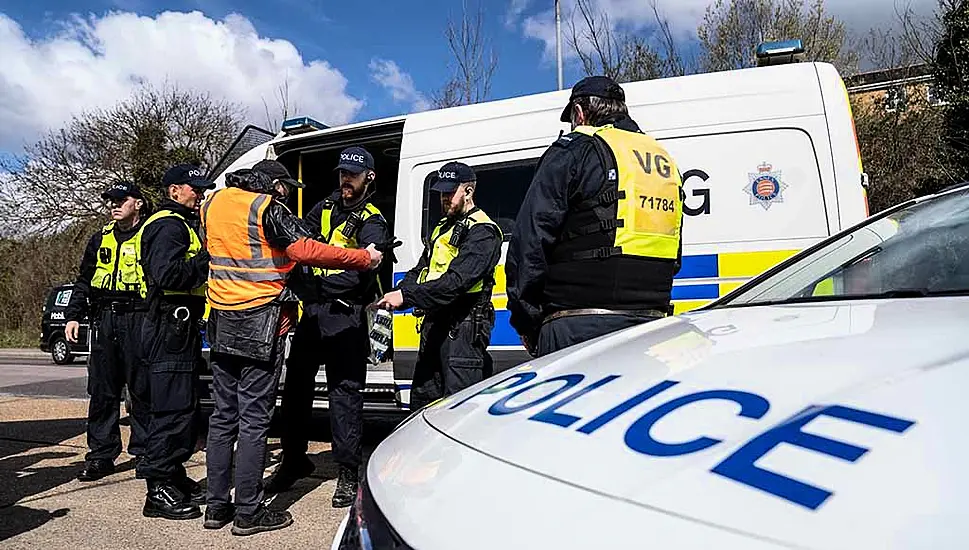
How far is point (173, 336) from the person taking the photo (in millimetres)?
3904

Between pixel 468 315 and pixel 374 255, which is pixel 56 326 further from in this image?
pixel 468 315

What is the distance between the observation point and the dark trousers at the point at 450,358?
144 inches

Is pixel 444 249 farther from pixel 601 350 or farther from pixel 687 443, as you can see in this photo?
pixel 687 443

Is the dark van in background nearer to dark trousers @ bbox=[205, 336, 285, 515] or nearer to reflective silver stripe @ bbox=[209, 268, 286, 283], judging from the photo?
dark trousers @ bbox=[205, 336, 285, 515]

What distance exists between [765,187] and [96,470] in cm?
440

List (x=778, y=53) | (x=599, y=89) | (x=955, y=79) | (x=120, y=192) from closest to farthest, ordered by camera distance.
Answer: (x=599, y=89), (x=120, y=192), (x=778, y=53), (x=955, y=79)

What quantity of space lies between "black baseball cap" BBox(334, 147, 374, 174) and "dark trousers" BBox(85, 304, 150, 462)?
5.12 ft

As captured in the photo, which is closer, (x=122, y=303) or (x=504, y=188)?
(x=122, y=303)

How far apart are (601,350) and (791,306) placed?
0.51 m

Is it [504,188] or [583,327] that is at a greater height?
[504,188]

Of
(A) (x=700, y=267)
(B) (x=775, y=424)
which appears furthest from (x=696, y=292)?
(B) (x=775, y=424)

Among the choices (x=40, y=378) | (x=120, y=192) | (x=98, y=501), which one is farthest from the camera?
(x=40, y=378)

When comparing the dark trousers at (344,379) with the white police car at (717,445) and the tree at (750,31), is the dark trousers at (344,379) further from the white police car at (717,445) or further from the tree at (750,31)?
the tree at (750,31)

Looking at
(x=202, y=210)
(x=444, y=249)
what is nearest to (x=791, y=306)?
(x=444, y=249)
